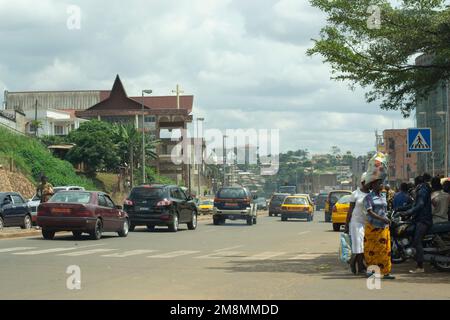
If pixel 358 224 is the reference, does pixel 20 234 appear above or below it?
below

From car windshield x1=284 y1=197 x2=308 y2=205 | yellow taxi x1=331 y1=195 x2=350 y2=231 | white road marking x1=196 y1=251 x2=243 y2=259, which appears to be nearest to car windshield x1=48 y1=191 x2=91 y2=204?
white road marking x1=196 y1=251 x2=243 y2=259

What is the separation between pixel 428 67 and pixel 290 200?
115 feet

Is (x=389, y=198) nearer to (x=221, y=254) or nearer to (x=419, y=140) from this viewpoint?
(x=419, y=140)

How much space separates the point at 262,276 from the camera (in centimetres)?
1487

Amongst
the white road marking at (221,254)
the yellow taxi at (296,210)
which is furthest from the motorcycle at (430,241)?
the yellow taxi at (296,210)

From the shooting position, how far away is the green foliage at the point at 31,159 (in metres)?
57.3

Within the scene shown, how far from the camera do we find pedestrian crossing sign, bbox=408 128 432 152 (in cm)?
2256

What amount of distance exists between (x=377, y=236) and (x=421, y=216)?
5.03 ft

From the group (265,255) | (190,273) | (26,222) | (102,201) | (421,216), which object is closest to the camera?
(190,273)

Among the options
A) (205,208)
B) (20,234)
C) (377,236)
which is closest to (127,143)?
(205,208)

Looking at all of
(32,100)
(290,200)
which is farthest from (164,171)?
(290,200)

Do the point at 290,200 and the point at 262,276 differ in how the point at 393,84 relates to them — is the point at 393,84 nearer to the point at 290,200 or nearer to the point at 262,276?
the point at 262,276

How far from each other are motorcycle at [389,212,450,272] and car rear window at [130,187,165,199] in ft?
53.5

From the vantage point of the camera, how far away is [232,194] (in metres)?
42.0
